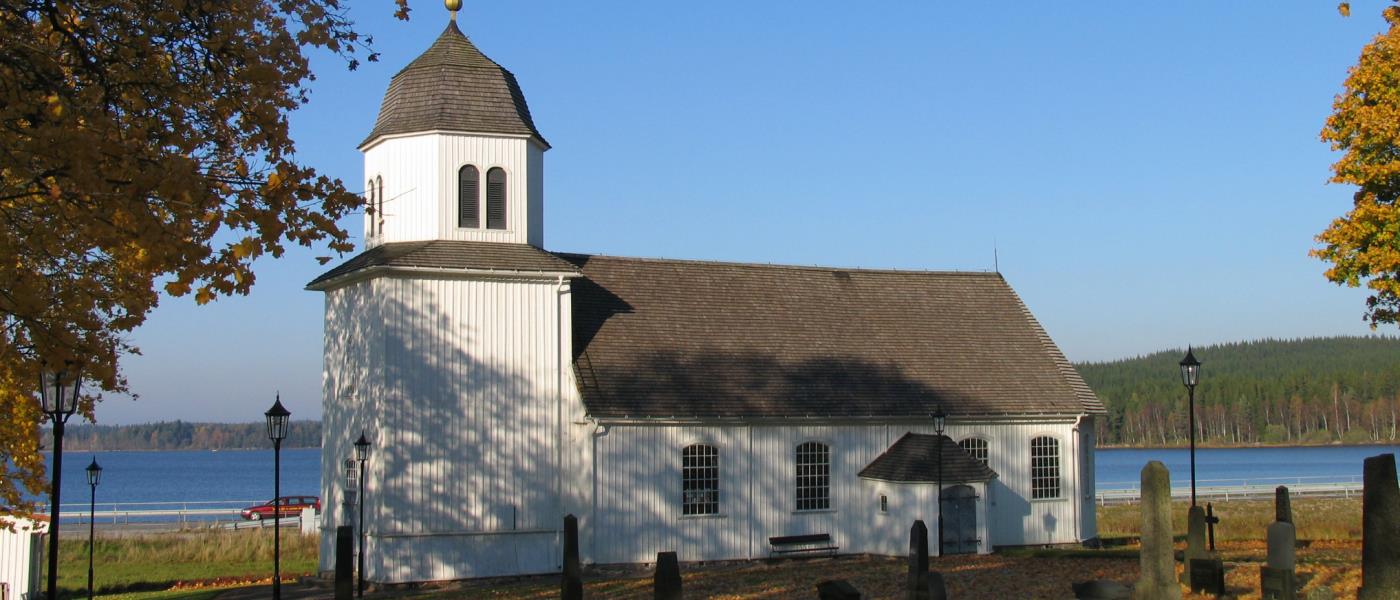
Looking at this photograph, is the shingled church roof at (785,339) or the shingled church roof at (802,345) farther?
the shingled church roof at (802,345)

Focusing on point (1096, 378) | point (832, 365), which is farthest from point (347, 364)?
point (1096, 378)

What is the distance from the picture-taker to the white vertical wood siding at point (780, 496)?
27703mm

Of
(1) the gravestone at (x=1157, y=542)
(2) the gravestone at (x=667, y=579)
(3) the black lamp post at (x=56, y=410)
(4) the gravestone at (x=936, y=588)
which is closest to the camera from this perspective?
(3) the black lamp post at (x=56, y=410)

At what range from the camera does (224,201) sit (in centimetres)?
1094

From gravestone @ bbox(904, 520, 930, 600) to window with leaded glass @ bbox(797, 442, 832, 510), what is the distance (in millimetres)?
11053

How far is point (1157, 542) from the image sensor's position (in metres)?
14.2

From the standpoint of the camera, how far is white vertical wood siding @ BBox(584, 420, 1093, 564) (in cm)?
2770

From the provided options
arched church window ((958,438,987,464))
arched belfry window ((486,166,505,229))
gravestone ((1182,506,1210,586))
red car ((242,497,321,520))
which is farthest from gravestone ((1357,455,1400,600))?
red car ((242,497,321,520))

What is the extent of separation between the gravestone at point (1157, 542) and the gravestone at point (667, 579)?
537cm

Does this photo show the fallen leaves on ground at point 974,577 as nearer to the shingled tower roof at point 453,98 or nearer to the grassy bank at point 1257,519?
the grassy bank at point 1257,519

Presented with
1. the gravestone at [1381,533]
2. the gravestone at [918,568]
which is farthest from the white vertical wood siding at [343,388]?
the gravestone at [1381,533]

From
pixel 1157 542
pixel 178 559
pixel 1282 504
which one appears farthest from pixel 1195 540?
pixel 178 559

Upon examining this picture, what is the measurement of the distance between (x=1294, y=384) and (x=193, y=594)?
536 feet

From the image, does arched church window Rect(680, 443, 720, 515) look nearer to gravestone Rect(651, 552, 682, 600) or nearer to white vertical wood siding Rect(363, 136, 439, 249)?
white vertical wood siding Rect(363, 136, 439, 249)
